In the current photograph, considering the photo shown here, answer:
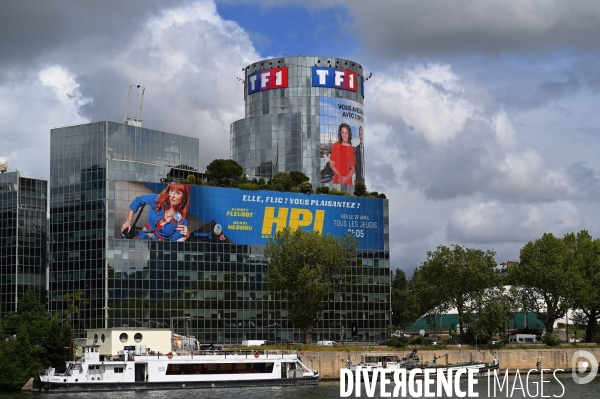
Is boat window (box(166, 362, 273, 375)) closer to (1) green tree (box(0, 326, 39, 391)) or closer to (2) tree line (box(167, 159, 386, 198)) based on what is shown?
(1) green tree (box(0, 326, 39, 391))

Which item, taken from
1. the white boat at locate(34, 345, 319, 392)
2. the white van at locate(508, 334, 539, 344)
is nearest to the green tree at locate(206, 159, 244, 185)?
the white boat at locate(34, 345, 319, 392)

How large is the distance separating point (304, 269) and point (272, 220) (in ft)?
69.8

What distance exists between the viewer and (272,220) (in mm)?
163875

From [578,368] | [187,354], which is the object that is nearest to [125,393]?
[187,354]

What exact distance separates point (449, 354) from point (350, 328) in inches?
1010

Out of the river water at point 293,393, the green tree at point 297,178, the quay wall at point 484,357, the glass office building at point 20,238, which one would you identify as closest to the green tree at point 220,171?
the green tree at point 297,178

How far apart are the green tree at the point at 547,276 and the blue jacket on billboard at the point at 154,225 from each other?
2407 inches

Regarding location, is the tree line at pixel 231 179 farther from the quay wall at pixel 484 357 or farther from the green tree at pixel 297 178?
the quay wall at pixel 484 357

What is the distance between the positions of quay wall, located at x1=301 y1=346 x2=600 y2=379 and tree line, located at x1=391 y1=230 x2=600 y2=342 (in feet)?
13.3

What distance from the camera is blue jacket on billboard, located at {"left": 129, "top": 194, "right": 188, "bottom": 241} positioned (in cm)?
15238

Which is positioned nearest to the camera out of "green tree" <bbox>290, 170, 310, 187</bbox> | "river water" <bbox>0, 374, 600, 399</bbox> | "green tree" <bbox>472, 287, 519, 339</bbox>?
"river water" <bbox>0, 374, 600, 399</bbox>

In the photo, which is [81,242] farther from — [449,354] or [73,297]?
[449,354]

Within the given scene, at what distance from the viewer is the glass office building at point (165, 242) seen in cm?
15088

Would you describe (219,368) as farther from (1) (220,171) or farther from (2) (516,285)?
(2) (516,285)
